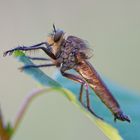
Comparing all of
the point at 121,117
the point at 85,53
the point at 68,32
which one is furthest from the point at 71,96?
the point at 68,32

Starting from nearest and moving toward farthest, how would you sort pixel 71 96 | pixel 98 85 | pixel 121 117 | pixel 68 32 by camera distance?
pixel 71 96, pixel 121 117, pixel 98 85, pixel 68 32

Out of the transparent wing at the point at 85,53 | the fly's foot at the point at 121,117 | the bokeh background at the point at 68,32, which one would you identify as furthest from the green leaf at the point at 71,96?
the bokeh background at the point at 68,32

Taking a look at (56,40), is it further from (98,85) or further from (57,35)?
(98,85)

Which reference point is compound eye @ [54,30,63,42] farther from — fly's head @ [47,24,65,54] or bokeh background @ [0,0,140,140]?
bokeh background @ [0,0,140,140]

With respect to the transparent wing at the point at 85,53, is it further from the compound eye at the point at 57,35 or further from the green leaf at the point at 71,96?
the green leaf at the point at 71,96

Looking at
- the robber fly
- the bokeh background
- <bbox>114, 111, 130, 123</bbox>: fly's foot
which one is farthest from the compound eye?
the bokeh background

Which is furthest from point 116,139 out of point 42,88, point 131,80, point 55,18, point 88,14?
point 88,14
